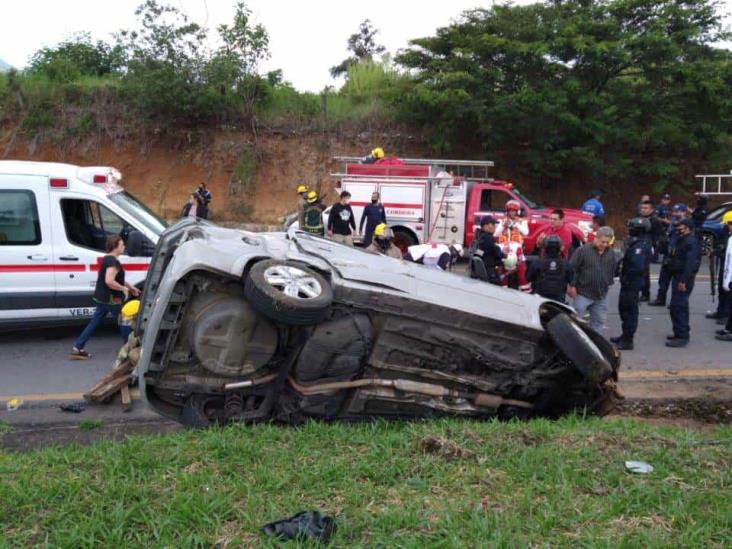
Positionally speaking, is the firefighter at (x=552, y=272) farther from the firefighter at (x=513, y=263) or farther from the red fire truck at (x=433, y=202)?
the red fire truck at (x=433, y=202)

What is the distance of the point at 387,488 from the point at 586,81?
1869 cm

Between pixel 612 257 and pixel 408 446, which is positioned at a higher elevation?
pixel 612 257

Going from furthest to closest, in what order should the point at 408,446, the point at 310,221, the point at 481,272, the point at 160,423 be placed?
the point at 310,221 < the point at 481,272 < the point at 160,423 < the point at 408,446

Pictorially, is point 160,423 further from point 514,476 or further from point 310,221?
point 310,221

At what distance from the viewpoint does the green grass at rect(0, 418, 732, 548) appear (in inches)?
114

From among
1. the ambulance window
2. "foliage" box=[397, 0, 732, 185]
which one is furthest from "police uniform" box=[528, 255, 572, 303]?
"foliage" box=[397, 0, 732, 185]

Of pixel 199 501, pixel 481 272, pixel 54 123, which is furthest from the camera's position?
pixel 54 123

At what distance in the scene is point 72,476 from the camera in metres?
3.45

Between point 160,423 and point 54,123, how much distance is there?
65.6ft

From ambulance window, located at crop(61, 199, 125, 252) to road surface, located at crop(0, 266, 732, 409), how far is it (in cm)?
121

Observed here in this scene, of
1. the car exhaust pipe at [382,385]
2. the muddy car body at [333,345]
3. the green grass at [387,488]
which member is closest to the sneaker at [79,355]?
the muddy car body at [333,345]

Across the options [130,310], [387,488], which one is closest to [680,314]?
[387,488]

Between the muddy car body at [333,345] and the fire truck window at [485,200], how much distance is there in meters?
10.2

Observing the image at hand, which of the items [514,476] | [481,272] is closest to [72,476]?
[514,476]
